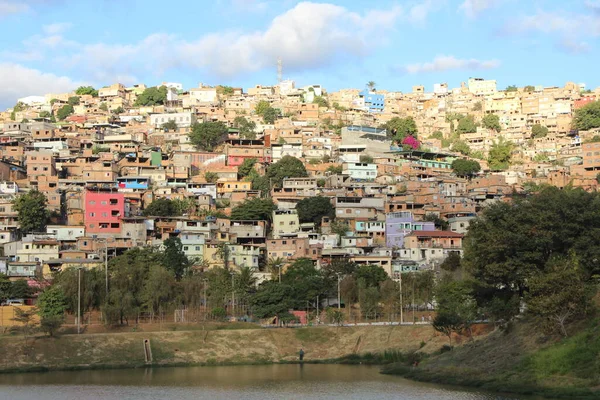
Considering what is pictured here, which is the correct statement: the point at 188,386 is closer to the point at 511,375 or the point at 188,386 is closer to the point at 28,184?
the point at 511,375

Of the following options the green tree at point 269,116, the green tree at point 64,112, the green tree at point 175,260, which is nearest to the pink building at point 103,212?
the green tree at point 175,260

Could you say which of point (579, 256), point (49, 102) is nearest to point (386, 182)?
point (579, 256)

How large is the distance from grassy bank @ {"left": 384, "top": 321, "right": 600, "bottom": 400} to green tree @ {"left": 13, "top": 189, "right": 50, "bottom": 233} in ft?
93.6

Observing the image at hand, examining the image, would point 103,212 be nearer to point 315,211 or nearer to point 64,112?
point 315,211

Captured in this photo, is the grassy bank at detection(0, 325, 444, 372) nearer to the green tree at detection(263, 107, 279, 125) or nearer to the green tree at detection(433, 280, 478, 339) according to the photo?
the green tree at detection(433, 280, 478, 339)

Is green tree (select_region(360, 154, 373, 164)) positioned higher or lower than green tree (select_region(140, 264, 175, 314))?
higher

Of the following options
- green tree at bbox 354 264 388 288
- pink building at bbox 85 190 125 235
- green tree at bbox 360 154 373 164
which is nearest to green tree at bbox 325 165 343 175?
green tree at bbox 360 154 373 164

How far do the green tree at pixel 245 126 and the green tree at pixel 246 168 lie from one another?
858cm

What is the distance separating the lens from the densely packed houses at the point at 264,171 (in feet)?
198

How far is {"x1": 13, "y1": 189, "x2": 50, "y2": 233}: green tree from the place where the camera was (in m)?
60.9

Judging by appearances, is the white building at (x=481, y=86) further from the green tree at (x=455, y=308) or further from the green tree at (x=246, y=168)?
the green tree at (x=455, y=308)

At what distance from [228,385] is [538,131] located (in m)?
67.5

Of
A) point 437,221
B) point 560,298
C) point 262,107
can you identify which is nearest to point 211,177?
point 437,221

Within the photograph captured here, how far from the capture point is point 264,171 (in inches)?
2968
